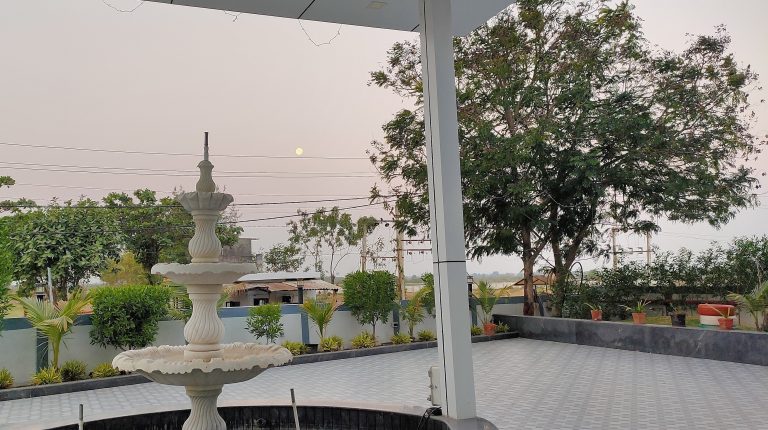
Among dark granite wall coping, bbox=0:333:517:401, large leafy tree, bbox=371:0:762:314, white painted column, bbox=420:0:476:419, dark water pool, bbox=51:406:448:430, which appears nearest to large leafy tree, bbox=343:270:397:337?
Result: dark granite wall coping, bbox=0:333:517:401

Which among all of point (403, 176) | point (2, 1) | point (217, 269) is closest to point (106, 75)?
point (2, 1)

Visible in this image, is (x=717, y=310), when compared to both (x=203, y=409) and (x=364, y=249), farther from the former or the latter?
(x=364, y=249)

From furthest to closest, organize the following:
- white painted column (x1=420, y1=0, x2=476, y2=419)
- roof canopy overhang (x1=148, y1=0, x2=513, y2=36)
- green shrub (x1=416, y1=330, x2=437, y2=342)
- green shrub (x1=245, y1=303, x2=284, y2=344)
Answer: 1. green shrub (x1=416, y1=330, x2=437, y2=342)
2. green shrub (x1=245, y1=303, x2=284, y2=344)
3. roof canopy overhang (x1=148, y1=0, x2=513, y2=36)
4. white painted column (x1=420, y1=0, x2=476, y2=419)

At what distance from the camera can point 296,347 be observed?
35.6ft

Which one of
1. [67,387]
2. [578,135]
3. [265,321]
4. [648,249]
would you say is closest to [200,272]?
[67,387]

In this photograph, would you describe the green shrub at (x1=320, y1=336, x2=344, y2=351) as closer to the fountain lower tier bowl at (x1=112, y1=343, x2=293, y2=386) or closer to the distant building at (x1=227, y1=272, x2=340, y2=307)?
the fountain lower tier bowl at (x1=112, y1=343, x2=293, y2=386)

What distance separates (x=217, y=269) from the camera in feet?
12.4

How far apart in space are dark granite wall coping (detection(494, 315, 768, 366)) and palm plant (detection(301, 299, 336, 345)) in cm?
431

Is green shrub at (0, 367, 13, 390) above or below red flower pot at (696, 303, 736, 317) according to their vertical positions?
below

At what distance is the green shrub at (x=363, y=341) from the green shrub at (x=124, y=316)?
12.2 feet

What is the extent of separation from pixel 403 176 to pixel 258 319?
5.33m

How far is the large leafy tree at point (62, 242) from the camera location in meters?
22.4

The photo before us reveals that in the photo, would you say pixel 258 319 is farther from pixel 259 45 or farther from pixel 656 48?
pixel 259 45

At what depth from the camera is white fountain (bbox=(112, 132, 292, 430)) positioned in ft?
12.1
